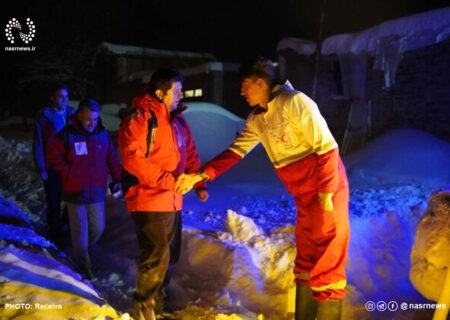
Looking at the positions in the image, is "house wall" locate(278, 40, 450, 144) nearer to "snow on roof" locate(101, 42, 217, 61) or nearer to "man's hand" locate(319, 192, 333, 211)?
"man's hand" locate(319, 192, 333, 211)

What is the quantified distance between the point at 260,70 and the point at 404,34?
8471mm

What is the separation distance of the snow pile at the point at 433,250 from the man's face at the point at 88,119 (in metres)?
3.34

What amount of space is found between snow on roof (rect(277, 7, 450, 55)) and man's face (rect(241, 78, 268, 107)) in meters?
7.97

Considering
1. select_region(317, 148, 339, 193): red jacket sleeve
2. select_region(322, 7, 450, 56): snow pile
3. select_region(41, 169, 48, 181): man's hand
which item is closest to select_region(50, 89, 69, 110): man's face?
select_region(41, 169, 48, 181): man's hand

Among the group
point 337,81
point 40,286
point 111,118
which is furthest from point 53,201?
point 111,118

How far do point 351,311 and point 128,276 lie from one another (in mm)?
→ 2387

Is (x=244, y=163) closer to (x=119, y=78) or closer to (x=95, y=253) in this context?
(x=95, y=253)

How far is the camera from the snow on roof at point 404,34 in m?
8.95

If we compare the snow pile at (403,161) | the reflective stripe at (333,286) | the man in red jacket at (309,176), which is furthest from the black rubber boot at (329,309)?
the snow pile at (403,161)

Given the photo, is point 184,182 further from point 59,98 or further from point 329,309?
point 59,98

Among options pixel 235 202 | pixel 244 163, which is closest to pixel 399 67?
pixel 244 163

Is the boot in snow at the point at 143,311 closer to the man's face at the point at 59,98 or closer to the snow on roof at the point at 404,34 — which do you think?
the man's face at the point at 59,98

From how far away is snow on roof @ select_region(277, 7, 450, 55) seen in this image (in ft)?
29.4

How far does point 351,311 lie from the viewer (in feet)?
12.9
